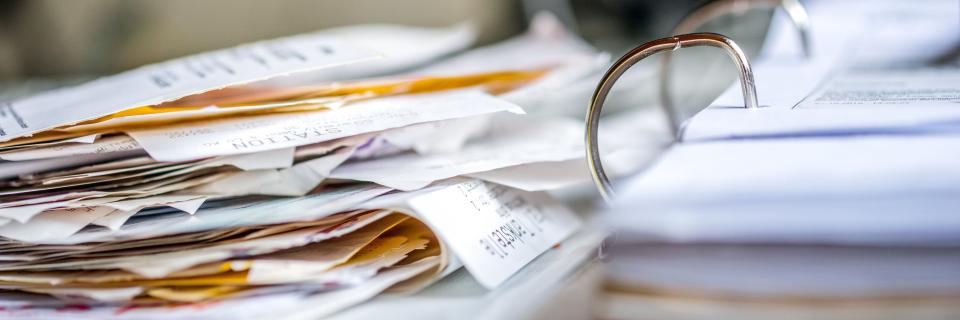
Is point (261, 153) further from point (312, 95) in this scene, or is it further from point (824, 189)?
point (824, 189)

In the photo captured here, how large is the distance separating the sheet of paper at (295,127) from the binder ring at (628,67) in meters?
0.06

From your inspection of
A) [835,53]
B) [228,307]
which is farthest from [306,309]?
[835,53]

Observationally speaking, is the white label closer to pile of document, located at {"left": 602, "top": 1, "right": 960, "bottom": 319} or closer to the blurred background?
pile of document, located at {"left": 602, "top": 1, "right": 960, "bottom": 319}

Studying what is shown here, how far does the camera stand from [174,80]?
1.42 ft

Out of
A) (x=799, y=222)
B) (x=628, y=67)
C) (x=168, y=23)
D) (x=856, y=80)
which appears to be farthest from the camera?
(x=168, y=23)

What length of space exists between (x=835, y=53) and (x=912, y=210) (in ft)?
1.30

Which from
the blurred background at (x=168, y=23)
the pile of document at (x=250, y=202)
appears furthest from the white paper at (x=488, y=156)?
the blurred background at (x=168, y=23)

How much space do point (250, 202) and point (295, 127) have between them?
0.04 m

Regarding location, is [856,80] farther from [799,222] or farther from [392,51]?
[392,51]

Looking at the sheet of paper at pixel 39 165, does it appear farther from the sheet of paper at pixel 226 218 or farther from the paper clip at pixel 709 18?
the paper clip at pixel 709 18

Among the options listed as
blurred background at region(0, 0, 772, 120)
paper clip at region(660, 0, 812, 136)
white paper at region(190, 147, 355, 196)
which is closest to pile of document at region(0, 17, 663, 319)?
white paper at region(190, 147, 355, 196)

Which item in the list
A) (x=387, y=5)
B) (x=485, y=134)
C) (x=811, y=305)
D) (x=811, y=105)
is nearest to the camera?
(x=811, y=305)

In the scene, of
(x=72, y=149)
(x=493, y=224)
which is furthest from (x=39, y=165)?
(x=493, y=224)

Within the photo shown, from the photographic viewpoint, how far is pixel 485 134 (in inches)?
20.4
